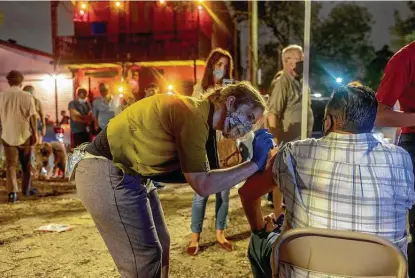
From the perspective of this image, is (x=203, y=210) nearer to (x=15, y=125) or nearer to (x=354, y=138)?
(x=354, y=138)

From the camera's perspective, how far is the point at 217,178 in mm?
2312

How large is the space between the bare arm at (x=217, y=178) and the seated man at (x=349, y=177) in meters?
0.24

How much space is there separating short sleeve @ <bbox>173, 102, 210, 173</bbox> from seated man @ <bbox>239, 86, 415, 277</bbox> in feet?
1.31

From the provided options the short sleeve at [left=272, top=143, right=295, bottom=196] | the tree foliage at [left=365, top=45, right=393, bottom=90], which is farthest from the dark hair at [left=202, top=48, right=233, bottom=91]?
the tree foliage at [left=365, top=45, right=393, bottom=90]

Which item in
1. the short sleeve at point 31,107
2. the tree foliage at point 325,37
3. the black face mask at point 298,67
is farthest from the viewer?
the tree foliage at point 325,37

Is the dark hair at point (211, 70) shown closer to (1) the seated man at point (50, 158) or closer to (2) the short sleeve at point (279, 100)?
(2) the short sleeve at point (279, 100)

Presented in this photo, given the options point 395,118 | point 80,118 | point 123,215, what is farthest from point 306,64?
point 80,118

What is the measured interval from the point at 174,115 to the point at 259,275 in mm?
967

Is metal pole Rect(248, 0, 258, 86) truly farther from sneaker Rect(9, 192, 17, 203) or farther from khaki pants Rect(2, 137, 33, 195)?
sneaker Rect(9, 192, 17, 203)

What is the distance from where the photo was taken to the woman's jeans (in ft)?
8.04

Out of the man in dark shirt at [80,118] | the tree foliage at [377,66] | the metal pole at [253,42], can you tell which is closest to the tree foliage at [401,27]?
the tree foliage at [377,66]

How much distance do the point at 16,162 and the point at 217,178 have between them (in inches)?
222

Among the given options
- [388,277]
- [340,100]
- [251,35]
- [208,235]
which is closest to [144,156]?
[340,100]

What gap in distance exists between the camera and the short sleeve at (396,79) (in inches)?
118
